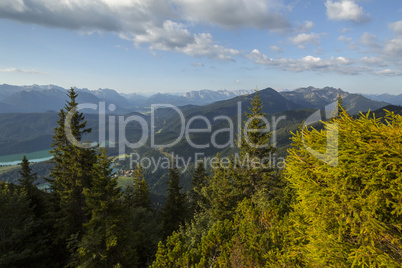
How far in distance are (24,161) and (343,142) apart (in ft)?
146

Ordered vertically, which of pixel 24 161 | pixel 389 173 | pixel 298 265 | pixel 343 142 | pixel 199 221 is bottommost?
pixel 199 221

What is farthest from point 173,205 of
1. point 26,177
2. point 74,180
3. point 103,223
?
point 26,177

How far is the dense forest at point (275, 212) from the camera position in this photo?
4.65 metres

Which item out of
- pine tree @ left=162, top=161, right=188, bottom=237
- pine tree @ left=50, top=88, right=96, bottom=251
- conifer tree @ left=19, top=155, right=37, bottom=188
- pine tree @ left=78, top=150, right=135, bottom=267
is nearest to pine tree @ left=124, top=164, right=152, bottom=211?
pine tree @ left=162, top=161, right=188, bottom=237

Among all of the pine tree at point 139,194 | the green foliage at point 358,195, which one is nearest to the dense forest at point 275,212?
the green foliage at point 358,195

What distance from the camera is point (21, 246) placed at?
20656 mm

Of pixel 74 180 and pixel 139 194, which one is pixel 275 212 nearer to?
pixel 74 180

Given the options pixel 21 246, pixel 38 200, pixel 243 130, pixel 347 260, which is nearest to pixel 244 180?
pixel 243 130

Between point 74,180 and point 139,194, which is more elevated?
point 74,180

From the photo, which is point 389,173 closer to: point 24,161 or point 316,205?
point 316,205

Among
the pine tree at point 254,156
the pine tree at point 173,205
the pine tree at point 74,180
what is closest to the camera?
the pine tree at point 74,180

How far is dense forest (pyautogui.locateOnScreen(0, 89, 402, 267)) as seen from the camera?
465 centimetres

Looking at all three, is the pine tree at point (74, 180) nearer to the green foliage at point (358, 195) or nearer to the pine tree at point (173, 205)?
the pine tree at point (173, 205)

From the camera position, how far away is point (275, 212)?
11.0 meters
